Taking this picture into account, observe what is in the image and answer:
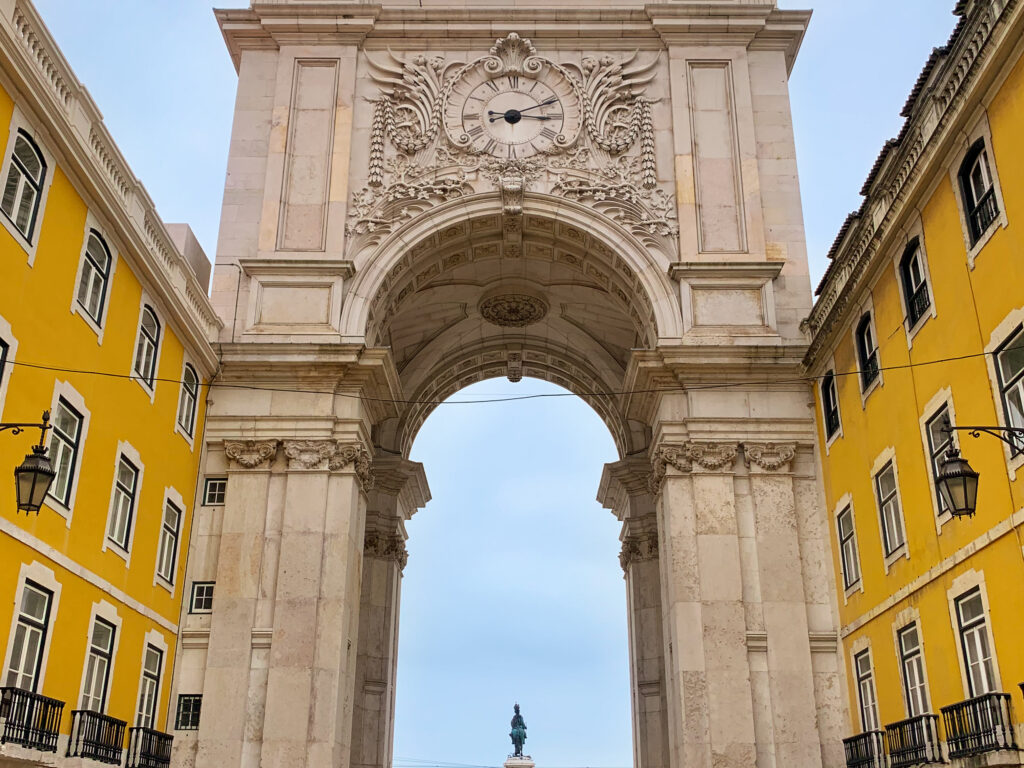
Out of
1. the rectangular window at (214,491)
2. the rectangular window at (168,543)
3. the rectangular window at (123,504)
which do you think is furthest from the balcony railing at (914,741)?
the rectangular window at (214,491)

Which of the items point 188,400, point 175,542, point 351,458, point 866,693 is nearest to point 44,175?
point 188,400

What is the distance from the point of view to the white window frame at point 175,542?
859 inches

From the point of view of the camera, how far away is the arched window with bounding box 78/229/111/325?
18188mm

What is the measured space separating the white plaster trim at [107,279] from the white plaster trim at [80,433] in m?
1.36

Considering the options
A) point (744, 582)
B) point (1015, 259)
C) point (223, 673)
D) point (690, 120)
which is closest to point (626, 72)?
point (690, 120)

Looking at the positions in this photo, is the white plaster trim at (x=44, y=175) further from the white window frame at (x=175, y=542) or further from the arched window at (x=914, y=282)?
the arched window at (x=914, y=282)

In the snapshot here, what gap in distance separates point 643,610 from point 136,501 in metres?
18.6

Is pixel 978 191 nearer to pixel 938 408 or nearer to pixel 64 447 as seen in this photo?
pixel 938 408

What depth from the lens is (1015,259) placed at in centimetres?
1441

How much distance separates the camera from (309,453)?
24.9 meters

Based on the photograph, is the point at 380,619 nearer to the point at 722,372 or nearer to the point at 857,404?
the point at 722,372

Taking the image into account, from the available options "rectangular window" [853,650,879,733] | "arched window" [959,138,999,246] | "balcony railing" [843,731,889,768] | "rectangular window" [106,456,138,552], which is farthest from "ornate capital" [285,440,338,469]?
"arched window" [959,138,999,246]

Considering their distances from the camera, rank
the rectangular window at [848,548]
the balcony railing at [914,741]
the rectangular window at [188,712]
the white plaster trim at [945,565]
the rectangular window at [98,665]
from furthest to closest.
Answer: the rectangular window at [188,712]
the rectangular window at [848,548]
the rectangular window at [98,665]
the balcony railing at [914,741]
the white plaster trim at [945,565]

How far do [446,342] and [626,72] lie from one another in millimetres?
11976
